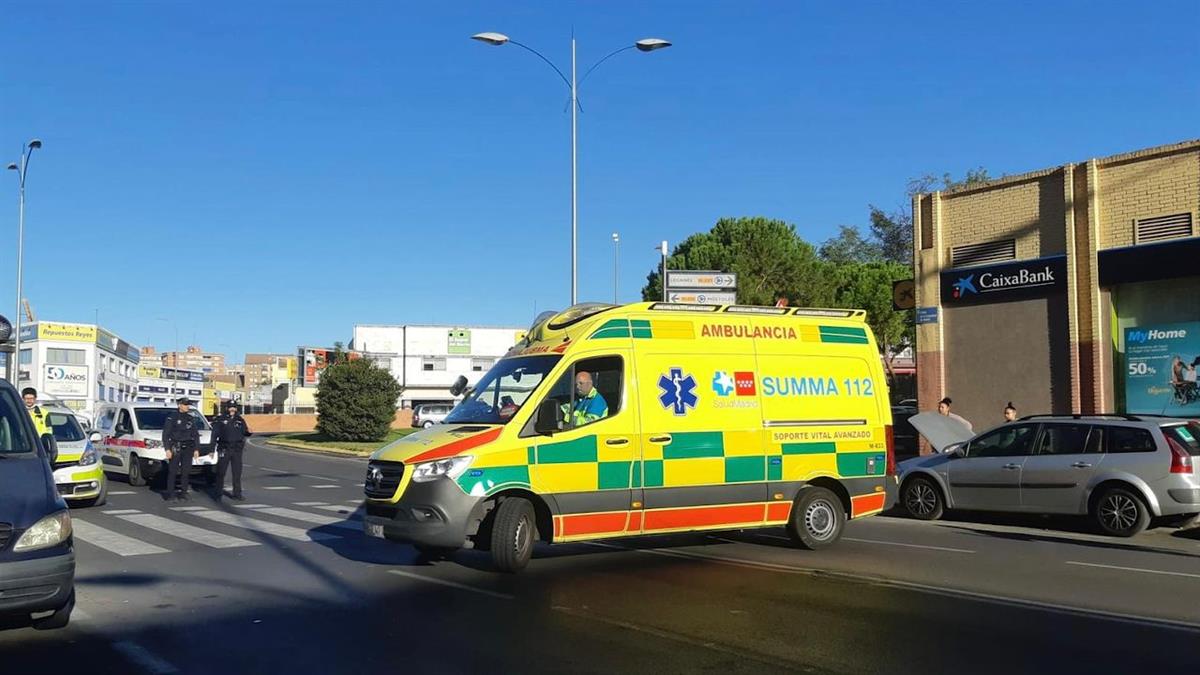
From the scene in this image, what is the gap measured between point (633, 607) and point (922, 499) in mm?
8454

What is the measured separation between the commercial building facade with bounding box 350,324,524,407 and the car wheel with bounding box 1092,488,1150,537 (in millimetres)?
73015

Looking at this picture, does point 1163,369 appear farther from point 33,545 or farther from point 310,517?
point 33,545

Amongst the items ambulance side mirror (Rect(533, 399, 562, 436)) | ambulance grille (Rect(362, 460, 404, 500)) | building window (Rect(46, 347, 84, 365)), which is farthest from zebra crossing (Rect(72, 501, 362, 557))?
building window (Rect(46, 347, 84, 365))

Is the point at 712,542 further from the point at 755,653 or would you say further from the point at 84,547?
the point at 84,547

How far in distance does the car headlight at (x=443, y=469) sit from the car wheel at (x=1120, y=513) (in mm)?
8699

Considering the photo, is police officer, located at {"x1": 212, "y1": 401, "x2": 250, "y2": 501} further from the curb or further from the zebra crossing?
the curb

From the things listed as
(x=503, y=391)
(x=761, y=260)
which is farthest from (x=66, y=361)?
(x=503, y=391)

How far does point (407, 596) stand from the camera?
8703mm

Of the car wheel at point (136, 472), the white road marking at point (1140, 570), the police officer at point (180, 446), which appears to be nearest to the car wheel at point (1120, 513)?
the white road marking at point (1140, 570)

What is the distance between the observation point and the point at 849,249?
77812 mm

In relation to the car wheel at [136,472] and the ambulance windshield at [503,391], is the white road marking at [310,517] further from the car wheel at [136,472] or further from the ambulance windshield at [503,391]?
the car wheel at [136,472]

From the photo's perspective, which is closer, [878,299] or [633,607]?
[633,607]

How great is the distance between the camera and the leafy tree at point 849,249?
76.8m

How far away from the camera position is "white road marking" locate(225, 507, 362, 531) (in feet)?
46.4
